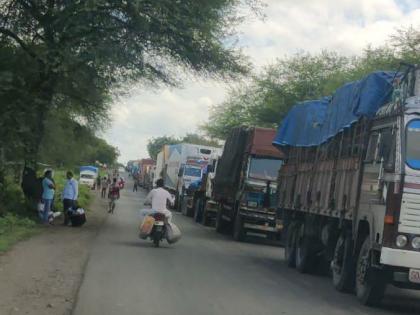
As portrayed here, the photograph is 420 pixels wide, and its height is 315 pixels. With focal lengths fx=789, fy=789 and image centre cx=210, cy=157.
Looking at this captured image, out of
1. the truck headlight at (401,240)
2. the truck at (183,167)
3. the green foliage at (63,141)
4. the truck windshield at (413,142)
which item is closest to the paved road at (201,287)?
the truck headlight at (401,240)

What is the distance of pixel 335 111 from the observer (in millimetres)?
15266

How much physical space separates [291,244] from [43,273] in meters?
6.90

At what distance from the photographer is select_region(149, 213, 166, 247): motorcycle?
19156mm

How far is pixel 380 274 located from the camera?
11.6m

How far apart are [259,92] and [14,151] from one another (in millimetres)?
37072

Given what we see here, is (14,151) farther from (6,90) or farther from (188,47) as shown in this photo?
(188,47)

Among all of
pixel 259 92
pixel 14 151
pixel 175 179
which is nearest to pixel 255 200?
pixel 14 151

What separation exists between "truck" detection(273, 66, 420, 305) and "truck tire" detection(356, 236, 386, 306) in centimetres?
→ 1

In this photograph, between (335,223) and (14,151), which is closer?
(335,223)

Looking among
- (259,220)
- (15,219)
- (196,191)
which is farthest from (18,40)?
(196,191)

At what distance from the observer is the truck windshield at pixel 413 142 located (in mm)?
11125

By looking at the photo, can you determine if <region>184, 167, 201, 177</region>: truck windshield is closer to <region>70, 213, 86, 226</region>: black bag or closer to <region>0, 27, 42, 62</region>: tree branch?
<region>70, 213, 86, 226</region>: black bag

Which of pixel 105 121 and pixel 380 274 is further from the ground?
pixel 105 121

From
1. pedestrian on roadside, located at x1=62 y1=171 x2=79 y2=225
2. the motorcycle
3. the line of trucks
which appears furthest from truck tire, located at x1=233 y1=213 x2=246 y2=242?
the motorcycle
